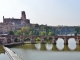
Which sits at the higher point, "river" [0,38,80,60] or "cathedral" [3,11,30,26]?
"cathedral" [3,11,30,26]

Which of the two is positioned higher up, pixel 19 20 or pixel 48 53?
pixel 19 20

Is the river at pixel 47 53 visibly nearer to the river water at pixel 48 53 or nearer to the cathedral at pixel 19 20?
the river water at pixel 48 53

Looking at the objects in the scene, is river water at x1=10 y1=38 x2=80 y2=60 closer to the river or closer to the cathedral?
the river

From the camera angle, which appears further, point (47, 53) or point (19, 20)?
point (19, 20)

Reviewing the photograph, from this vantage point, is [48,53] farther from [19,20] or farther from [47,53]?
[19,20]

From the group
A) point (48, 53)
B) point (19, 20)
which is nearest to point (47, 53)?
point (48, 53)

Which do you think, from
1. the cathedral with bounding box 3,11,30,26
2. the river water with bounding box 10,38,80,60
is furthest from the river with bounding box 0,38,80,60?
the cathedral with bounding box 3,11,30,26

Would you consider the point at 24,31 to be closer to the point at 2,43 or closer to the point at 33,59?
the point at 2,43

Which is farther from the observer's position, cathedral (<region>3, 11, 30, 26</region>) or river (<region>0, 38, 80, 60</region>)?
cathedral (<region>3, 11, 30, 26</region>)

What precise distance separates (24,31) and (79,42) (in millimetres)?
21510

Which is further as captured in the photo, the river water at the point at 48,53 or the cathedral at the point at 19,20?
the cathedral at the point at 19,20

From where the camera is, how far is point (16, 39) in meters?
43.9

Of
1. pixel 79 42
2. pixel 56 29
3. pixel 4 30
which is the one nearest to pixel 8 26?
pixel 4 30

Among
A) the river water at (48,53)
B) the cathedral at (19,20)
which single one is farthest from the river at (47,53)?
the cathedral at (19,20)
